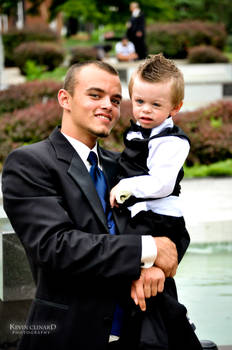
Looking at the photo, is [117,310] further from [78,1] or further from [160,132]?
[78,1]

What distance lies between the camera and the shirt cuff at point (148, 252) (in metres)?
2.64

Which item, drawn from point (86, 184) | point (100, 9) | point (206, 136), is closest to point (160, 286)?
point (86, 184)

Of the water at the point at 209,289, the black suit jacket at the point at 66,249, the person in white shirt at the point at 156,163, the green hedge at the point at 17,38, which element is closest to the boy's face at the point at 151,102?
the person in white shirt at the point at 156,163

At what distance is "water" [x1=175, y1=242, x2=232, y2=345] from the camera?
5098mm

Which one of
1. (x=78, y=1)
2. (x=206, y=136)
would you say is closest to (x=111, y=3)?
(x=78, y=1)

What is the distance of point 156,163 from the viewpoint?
2.93 metres

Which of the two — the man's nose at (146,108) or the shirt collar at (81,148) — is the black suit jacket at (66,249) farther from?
the man's nose at (146,108)

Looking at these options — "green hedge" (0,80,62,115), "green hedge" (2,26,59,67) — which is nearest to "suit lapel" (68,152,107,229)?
"green hedge" (0,80,62,115)

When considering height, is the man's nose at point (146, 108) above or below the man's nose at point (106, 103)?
below

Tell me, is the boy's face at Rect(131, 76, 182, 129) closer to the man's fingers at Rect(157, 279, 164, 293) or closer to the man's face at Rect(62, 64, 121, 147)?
the man's face at Rect(62, 64, 121, 147)

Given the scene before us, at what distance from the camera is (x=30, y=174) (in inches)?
106

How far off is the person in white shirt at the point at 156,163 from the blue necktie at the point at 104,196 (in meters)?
0.07

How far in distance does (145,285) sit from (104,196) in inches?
18.6

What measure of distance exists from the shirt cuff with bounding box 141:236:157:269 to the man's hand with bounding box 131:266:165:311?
1.1 inches
